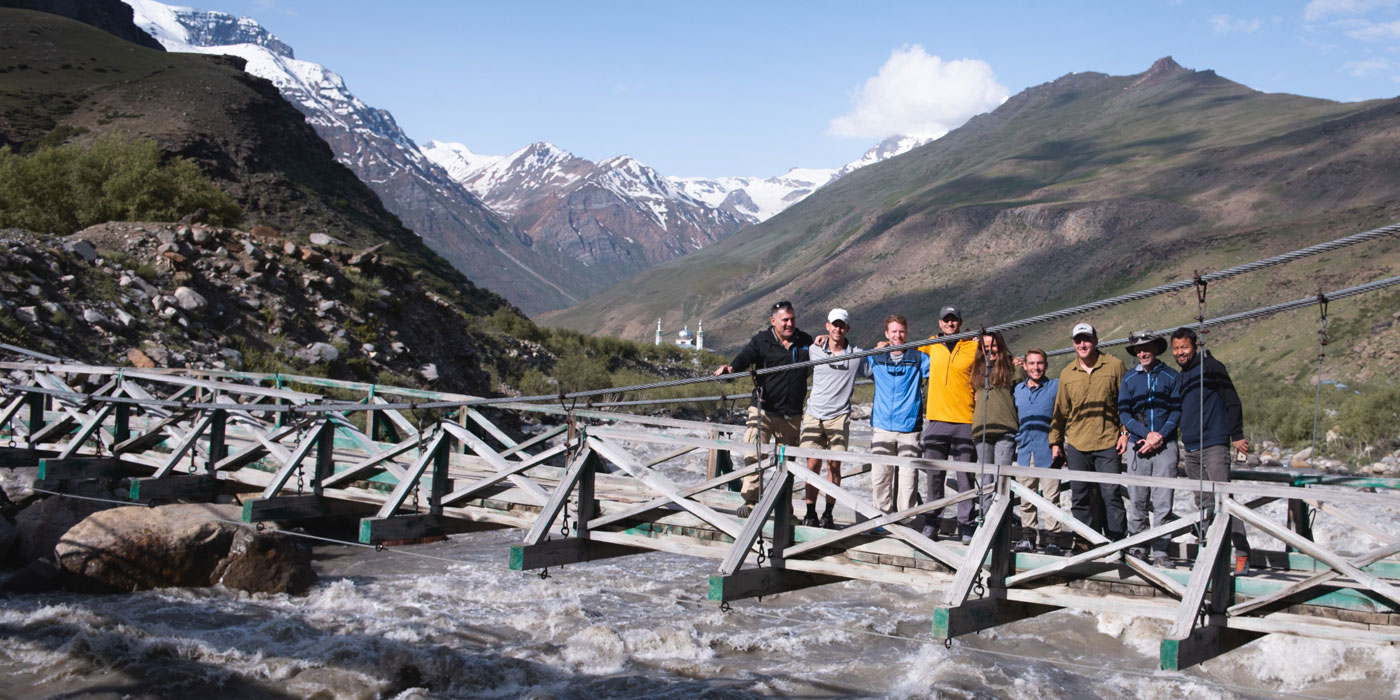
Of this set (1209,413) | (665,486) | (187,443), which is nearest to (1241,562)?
(1209,413)

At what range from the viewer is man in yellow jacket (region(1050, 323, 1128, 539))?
7629 millimetres

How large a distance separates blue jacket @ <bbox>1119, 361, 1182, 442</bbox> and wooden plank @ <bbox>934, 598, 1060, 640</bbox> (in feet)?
4.86

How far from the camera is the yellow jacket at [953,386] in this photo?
7.94 meters

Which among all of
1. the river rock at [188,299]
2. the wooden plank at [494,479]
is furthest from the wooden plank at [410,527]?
the river rock at [188,299]

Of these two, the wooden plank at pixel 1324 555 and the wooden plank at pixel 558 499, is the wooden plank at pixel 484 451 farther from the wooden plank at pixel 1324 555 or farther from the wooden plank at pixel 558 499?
the wooden plank at pixel 1324 555

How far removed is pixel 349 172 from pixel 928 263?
75.0 m

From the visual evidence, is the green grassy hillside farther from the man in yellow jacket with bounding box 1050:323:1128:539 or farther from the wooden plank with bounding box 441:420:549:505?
the wooden plank with bounding box 441:420:549:505

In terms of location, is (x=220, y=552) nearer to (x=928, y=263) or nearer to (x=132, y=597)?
(x=132, y=597)

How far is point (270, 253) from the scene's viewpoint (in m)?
26.5

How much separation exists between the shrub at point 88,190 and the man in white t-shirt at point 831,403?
2681 cm

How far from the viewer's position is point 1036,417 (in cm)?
825

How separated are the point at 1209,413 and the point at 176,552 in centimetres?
1066

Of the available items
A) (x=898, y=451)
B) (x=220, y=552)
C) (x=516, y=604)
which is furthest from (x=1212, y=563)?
(x=220, y=552)

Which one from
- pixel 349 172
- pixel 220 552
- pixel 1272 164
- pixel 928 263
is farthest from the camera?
pixel 928 263
